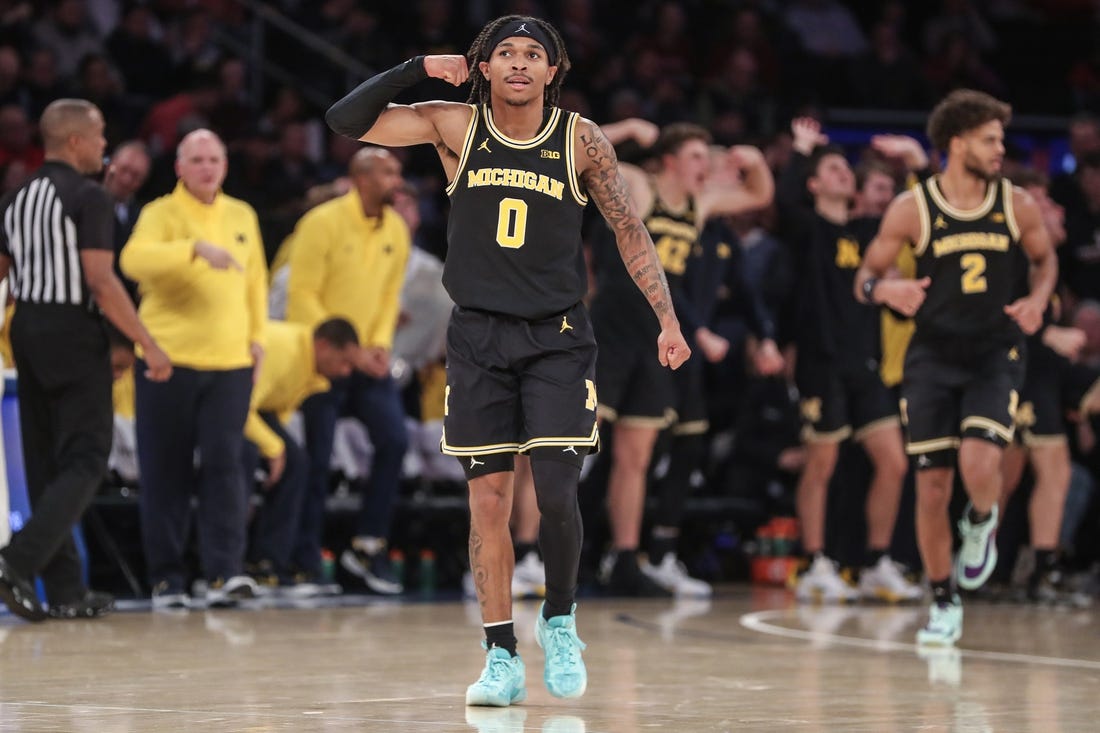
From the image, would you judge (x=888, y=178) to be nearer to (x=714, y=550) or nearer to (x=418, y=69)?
(x=714, y=550)

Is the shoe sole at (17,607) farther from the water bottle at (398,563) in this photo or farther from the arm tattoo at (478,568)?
the water bottle at (398,563)

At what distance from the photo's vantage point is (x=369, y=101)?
5.20m

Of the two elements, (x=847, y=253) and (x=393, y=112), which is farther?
(x=847, y=253)

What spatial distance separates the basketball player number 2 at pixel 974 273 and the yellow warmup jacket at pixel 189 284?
133 inches

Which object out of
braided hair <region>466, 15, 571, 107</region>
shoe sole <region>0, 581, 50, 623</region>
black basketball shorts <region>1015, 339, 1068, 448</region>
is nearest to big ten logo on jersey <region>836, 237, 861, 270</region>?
black basketball shorts <region>1015, 339, 1068, 448</region>

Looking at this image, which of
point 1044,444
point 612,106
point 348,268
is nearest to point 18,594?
point 348,268

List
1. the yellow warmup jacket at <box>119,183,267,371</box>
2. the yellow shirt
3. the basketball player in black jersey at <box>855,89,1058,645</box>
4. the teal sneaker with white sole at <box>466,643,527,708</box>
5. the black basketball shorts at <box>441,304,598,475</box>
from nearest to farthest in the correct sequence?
the teal sneaker with white sole at <box>466,643,527,708</box>, the black basketball shorts at <box>441,304,598,475</box>, the basketball player in black jersey at <box>855,89,1058,645</box>, the yellow warmup jacket at <box>119,183,267,371</box>, the yellow shirt

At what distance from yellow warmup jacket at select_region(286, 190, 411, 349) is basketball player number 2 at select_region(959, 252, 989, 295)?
3.55 m

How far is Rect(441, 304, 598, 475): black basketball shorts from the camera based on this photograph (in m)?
5.13

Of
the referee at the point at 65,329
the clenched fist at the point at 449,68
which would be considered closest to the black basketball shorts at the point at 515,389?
the clenched fist at the point at 449,68

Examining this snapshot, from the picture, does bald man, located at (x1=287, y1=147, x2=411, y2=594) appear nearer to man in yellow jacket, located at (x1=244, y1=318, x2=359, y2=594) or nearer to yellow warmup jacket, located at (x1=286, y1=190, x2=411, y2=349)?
yellow warmup jacket, located at (x1=286, y1=190, x2=411, y2=349)

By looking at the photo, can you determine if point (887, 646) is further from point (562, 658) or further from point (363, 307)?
point (363, 307)

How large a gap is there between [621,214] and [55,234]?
3268 millimetres

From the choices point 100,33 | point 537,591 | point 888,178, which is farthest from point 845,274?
point 100,33
